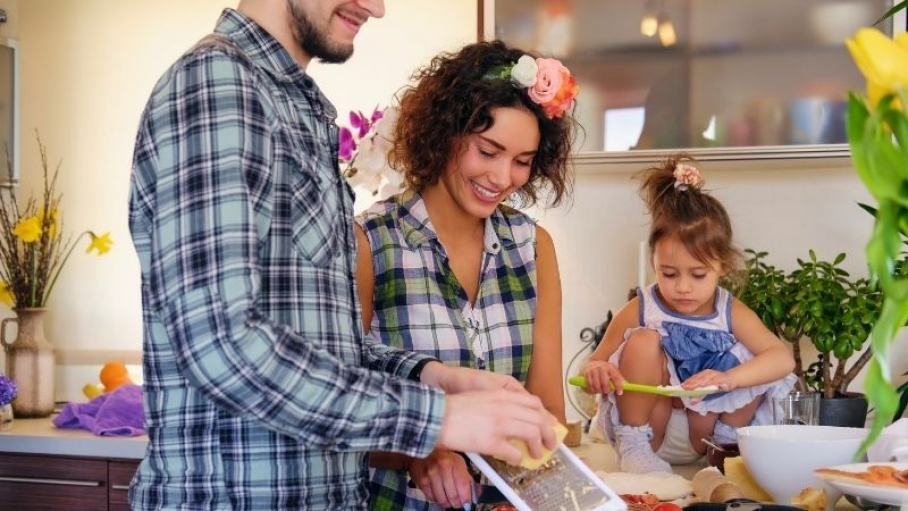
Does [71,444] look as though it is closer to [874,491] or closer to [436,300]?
[436,300]

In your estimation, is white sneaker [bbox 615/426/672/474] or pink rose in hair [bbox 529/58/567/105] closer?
pink rose in hair [bbox 529/58/567/105]

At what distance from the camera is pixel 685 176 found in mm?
2369

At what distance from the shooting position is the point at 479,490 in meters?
1.43

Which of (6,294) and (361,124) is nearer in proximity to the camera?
(361,124)

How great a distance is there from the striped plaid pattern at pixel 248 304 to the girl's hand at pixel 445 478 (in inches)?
8.4

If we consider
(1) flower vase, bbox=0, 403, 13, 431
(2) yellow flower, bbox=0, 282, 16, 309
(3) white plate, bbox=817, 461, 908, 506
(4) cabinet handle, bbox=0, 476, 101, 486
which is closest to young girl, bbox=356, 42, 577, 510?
(3) white plate, bbox=817, 461, 908, 506

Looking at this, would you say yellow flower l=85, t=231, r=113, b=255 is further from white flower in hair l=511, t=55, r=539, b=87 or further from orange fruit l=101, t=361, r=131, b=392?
white flower in hair l=511, t=55, r=539, b=87

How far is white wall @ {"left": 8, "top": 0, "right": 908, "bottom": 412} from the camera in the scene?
2.69 metres

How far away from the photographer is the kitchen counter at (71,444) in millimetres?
2459

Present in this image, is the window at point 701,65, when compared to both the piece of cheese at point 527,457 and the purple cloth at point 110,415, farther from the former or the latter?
the piece of cheese at point 527,457

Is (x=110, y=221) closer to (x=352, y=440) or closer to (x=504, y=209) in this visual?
(x=504, y=209)

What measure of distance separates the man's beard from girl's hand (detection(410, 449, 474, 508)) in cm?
54

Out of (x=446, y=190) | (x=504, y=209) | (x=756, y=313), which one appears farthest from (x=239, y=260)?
(x=756, y=313)

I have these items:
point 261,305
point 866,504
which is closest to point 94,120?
point 261,305
